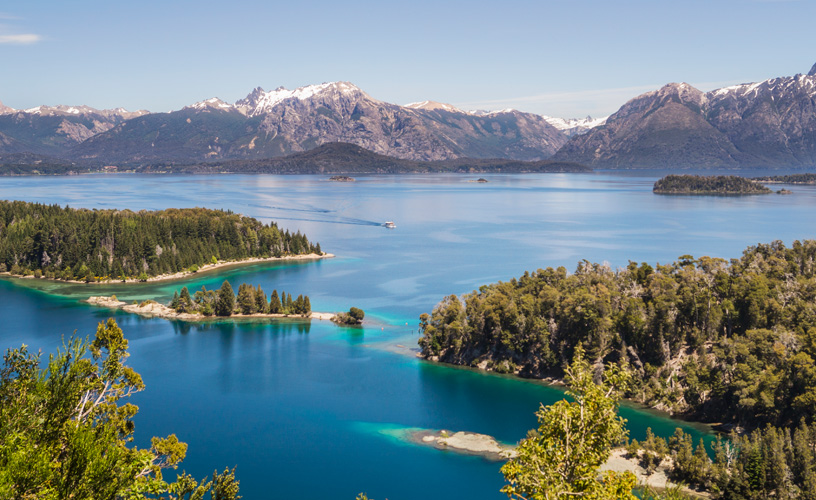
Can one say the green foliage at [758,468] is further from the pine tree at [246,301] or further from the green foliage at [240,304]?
the pine tree at [246,301]

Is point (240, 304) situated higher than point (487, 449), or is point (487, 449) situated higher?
point (240, 304)

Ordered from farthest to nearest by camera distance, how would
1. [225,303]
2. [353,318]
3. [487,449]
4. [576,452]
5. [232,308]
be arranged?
1. [232,308]
2. [225,303]
3. [353,318]
4. [487,449]
5. [576,452]

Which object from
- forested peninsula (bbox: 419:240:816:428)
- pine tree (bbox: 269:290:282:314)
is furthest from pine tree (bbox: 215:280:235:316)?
forested peninsula (bbox: 419:240:816:428)

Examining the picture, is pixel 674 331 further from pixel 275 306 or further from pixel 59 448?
pixel 59 448

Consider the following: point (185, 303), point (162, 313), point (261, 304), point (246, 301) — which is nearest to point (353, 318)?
point (261, 304)

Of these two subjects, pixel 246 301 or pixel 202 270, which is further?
pixel 202 270

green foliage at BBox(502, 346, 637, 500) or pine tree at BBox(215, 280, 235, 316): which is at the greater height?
green foliage at BBox(502, 346, 637, 500)

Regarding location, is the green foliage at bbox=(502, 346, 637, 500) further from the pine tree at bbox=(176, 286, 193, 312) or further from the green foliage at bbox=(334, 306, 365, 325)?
the pine tree at bbox=(176, 286, 193, 312)
